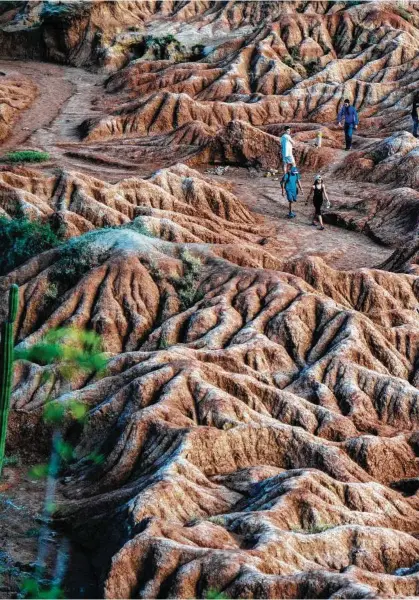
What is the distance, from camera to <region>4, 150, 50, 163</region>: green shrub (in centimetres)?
4809

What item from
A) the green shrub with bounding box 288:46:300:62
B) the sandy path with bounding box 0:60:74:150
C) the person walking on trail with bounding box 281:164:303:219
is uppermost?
the person walking on trail with bounding box 281:164:303:219

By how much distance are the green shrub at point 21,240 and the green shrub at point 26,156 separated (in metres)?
11.4

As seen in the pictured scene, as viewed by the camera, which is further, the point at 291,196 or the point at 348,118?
the point at 348,118

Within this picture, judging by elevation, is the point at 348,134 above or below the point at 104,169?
above

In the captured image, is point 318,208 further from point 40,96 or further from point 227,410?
point 40,96

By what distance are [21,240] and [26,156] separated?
13.6 metres

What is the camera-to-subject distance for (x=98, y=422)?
84.6ft

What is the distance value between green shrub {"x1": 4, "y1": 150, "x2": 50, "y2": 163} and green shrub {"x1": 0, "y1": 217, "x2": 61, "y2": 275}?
448 inches

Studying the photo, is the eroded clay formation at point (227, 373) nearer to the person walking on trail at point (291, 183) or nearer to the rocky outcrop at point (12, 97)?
the person walking on trail at point (291, 183)

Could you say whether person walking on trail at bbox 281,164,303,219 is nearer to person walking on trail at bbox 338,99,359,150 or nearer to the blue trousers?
person walking on trail at bbox 338,99,359,150

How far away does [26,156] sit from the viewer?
48.9 meters

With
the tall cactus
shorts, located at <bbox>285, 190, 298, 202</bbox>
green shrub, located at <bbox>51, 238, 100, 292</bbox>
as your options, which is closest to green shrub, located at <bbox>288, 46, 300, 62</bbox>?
shorts, located at <bbox>285, 190, 298, 202</bbox>

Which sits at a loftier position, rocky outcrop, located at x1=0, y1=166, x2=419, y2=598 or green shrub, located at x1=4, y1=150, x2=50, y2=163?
rocky outcrop, located at x1=0, y1=166, x2=419, y2=598

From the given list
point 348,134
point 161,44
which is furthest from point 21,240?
point 161,44
